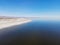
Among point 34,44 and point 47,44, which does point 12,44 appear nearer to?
point 34,44

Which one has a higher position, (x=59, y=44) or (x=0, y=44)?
(x=0, y=44)


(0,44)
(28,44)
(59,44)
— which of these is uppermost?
(0,44)

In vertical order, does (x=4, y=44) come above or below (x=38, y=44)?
above

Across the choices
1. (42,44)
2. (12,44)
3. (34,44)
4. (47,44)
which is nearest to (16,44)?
(12,44)

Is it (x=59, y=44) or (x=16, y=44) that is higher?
(x=16, y=44)

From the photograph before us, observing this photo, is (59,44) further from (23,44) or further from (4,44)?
(4,44)

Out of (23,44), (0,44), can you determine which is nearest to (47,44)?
(23,44)

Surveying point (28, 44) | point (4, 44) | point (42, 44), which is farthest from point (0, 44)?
point (42, 44)
